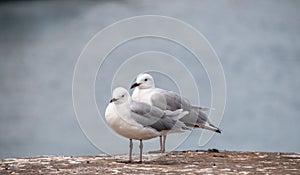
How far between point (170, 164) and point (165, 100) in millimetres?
1018

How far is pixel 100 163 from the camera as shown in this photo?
6383 millimetres

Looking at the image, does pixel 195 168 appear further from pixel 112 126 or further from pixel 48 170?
pixel 48 170

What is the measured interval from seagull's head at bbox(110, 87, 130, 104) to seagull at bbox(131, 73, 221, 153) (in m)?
0.86

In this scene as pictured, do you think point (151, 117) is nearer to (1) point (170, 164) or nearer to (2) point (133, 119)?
(2) point (133, 119)

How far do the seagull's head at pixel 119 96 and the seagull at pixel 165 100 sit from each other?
86 cm

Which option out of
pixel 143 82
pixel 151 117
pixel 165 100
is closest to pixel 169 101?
pixel 165 100

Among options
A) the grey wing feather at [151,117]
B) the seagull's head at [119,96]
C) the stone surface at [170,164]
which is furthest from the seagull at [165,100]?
the seagull's head at [119,96]

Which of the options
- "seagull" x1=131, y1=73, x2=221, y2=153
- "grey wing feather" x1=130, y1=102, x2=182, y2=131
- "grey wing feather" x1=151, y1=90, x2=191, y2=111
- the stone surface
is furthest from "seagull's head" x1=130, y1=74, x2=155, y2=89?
"grey wing feather" x1=130, y1=102, x2=182, y2=131

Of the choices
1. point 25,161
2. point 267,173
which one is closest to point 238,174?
point 267,173

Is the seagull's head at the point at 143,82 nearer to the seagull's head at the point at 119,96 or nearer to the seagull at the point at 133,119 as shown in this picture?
the seagull at the point at 133,119

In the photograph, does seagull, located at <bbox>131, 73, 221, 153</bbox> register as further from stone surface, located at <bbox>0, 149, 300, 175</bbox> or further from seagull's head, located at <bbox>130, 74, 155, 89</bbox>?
stone surface, located at <bbox>0, 149, 300, 175</bbox>

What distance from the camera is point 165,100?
726 centimetres

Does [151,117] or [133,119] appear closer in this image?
[133,119]

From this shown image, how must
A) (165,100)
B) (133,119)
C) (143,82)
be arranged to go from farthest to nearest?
1. (143,82)
2. (165,100)
3. (133,119)
